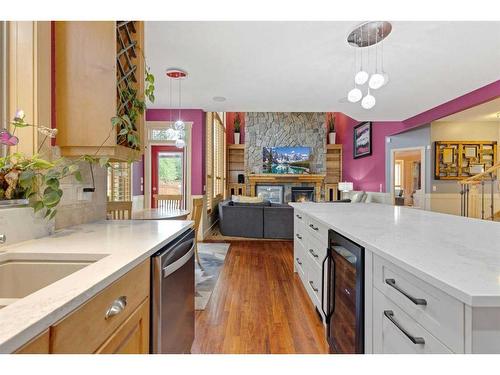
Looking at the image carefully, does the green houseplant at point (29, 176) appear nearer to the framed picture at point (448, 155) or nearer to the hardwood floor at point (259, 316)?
the hardwood floor at point (259, 316)

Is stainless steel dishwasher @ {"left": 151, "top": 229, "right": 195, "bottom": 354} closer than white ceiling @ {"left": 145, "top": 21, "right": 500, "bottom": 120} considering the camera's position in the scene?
Yes

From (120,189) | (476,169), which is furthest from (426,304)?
(476,169)

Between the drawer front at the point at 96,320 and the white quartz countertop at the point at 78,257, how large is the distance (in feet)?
0.08

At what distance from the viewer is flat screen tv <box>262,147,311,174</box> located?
9586 millimetres

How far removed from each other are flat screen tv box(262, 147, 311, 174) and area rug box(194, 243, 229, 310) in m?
4.98

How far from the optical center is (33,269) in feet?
3.38

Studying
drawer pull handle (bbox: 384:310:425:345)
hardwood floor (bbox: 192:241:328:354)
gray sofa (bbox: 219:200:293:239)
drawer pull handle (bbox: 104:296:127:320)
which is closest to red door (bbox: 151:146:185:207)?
gray sofa (bbox: 219:200:293:239)

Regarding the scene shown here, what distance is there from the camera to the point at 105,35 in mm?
1431

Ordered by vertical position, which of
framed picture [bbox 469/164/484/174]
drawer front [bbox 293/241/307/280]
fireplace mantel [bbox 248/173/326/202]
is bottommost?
drawer front [bbox 293/241/307/280]

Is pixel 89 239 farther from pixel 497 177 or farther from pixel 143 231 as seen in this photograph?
pixel 497 177

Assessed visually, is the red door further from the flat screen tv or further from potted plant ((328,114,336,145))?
potted plant ((328,114,336,145))
